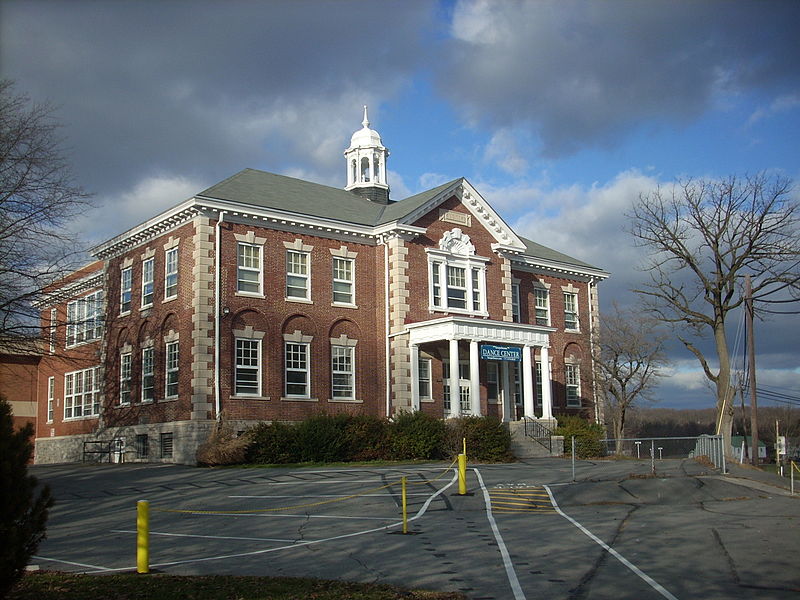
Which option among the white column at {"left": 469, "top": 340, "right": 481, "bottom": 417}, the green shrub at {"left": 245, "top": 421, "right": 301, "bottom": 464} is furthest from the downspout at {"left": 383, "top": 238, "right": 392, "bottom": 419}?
the green shrub at {"left": 245, "top": 421, "right": 301, "bottom": 464}

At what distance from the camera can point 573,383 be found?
4488 cm

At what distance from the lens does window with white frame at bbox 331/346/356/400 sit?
34906mm

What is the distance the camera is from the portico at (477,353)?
34.2m

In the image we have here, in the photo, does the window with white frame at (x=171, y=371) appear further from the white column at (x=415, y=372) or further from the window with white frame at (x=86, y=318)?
the white column at (x=415, y=372)

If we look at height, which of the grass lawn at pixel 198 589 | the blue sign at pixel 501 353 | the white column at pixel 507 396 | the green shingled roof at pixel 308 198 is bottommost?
the grass lawn at pixel 198 589

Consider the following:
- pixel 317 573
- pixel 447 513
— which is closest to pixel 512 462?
pixel 447 513

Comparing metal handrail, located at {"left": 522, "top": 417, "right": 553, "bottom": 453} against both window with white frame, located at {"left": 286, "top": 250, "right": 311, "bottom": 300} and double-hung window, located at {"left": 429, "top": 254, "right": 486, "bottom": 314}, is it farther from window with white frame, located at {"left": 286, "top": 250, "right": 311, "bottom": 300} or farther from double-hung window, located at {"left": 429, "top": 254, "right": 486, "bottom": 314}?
window with white frame, located at {"left": 286, "top": 250, "right": 311, "bottom": 300}

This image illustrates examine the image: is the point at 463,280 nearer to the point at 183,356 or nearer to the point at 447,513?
the point at 183,356

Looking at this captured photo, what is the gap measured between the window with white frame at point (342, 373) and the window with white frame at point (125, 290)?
9443 mm

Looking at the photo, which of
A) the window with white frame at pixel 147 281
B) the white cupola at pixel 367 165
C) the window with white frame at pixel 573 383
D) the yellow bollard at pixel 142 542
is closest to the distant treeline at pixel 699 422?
the window with white frame at pixel 573 383

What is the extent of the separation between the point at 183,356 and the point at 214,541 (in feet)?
58.6

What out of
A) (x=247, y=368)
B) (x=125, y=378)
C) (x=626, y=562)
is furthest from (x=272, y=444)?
(x=626, y=562)

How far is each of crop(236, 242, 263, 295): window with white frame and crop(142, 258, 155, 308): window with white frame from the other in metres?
4.70

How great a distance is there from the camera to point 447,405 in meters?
37.0
